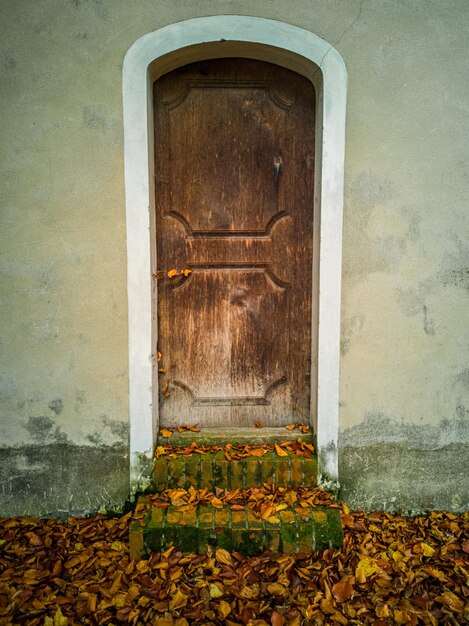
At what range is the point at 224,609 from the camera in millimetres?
2164

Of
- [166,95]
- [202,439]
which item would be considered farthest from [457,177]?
[202,439]

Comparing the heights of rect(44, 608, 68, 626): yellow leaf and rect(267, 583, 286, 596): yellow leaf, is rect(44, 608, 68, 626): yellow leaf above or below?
below

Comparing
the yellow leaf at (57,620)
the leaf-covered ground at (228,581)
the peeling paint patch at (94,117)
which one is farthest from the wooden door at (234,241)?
the yellow leaf at (57,620)

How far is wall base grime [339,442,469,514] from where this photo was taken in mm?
2869

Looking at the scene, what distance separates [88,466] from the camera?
2.80 meters

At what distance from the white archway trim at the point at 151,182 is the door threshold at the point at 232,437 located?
160 millimetres

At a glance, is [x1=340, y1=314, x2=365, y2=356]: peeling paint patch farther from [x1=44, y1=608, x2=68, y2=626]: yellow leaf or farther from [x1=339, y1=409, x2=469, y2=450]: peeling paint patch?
[x1=44, y1=608, x2=68, y2=626]: yellow leaf

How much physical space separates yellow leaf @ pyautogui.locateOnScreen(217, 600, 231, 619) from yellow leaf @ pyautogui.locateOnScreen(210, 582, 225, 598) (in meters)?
0.05

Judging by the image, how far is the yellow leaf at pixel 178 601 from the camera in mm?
2182

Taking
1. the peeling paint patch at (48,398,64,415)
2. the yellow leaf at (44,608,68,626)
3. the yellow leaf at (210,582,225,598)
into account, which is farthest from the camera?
the peeling paint patch at (48,398,64,415)

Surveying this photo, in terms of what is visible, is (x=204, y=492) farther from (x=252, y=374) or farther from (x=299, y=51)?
(x=299, y=51)

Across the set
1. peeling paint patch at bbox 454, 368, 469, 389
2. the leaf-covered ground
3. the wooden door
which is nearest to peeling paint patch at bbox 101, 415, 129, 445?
the wooden door

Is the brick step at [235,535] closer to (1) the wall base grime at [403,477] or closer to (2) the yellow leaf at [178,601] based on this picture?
(2) the yellow leaf at [178,601]

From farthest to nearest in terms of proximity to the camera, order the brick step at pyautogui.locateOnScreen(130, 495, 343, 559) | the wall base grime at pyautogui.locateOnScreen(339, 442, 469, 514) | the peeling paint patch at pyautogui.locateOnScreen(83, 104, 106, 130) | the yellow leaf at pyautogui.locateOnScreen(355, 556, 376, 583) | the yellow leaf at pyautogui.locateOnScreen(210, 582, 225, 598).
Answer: the wall base grime at pyautogui.locateOnScreen(339, 442, 469, 514), the peeling paint patch at pyautogui.locateOnScreen(83, 104, 106, 130), the brick step at pyautogui.locateOnScreen(130, 495, 343, 559), the yellow leaf at pyautogui.locateOnScreen(355, 556, 376, 583), the yellow leaf at pyautogui.locateOnScreen(210, 582, 225, 598)
